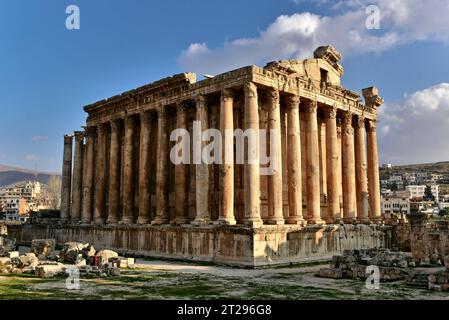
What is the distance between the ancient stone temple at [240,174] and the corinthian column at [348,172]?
71 millimetres

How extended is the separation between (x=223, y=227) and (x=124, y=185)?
39.6ft

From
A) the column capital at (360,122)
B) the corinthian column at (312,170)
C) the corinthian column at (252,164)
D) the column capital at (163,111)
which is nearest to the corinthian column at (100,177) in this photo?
the column capital at (163,111)

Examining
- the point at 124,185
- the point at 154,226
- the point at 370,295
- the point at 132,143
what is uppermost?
the point at 132,143

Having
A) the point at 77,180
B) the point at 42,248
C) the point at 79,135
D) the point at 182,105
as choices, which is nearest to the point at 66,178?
the point at 77,180

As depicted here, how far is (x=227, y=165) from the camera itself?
23.9 metres

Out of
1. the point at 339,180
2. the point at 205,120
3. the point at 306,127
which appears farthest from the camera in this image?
the point at 339,180

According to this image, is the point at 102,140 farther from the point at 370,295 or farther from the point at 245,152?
the point at 370,295

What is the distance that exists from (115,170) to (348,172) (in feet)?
56.3

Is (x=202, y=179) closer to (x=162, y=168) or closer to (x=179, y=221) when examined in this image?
(x=179, y=221)

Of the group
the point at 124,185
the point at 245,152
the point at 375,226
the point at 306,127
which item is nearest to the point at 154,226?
the point at 124,185
